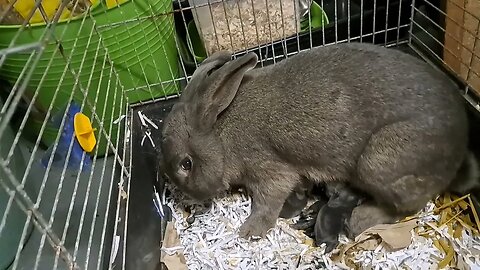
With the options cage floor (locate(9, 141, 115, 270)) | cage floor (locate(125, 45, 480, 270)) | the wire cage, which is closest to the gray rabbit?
cage floor (locate(125, 45, 480, 270))

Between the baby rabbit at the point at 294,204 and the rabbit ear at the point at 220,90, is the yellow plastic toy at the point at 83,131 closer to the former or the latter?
the rabbit ear at the point at 220,90

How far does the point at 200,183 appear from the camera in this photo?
1854mm

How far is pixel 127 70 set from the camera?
2.25 meters

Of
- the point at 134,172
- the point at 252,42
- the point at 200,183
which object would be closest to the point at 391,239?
the point at 200,183

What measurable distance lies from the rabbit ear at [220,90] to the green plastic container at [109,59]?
0.42 metres

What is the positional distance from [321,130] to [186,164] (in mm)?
451

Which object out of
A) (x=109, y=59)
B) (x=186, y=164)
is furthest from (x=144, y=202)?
(x=109, y=59)

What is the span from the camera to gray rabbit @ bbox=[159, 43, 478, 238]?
5.46 feet

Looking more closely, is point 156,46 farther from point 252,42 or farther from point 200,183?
point 200,183

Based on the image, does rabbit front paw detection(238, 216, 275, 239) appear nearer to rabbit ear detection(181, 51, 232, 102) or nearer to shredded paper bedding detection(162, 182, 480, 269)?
shredded paper bedding detection(162, 182, 480, 269)

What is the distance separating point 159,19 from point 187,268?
39.5 inches

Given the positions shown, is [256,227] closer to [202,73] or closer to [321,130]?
[321,130]

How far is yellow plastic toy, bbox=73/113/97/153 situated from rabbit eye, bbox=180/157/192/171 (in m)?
0.30

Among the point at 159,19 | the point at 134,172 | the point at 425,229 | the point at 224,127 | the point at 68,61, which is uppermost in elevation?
the point at 68,61
